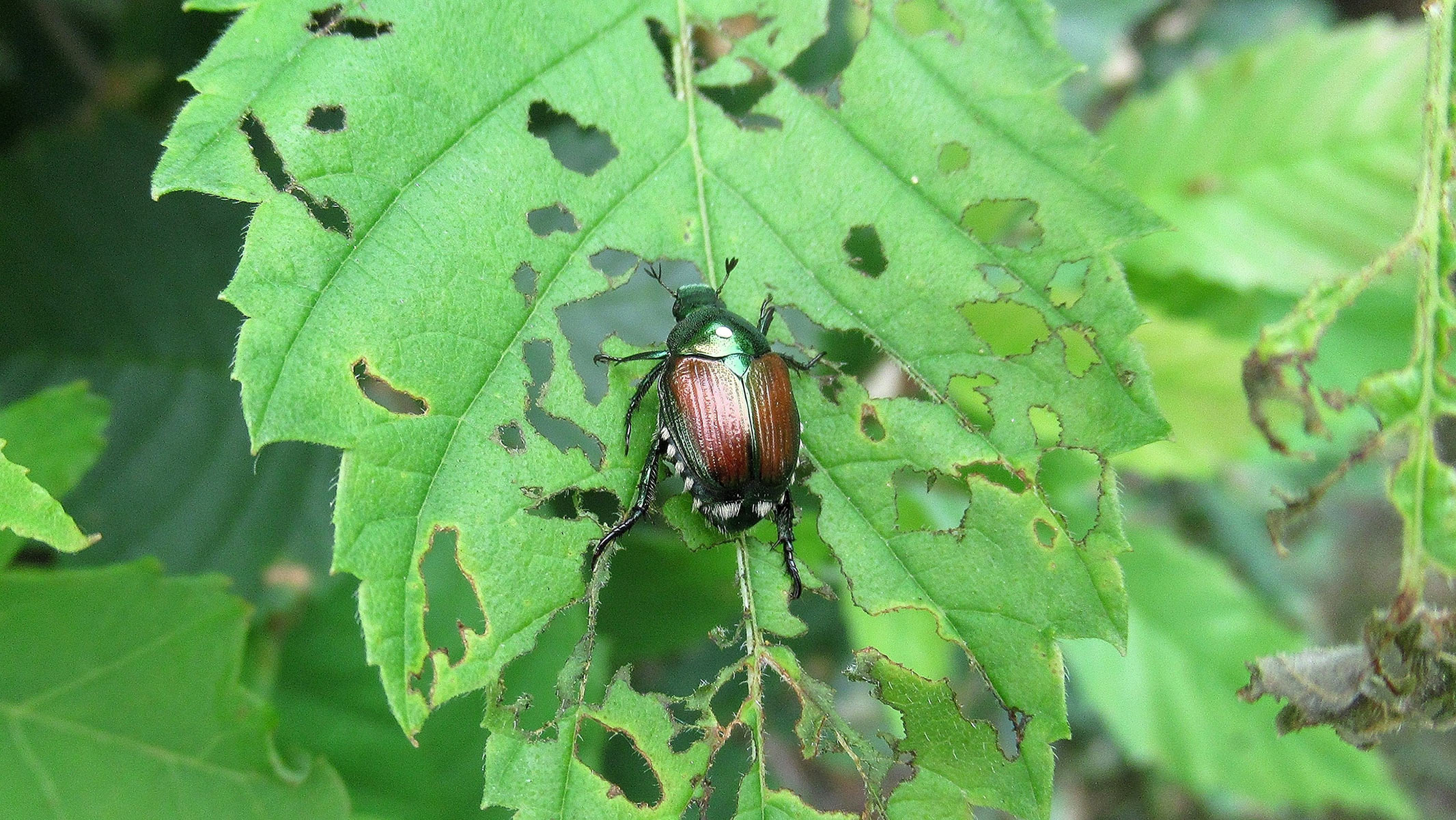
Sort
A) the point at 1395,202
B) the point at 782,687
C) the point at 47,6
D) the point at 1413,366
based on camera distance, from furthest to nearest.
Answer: the point at 47,6, the point at 1395,202, the point at 782,687, the point at 1413,366

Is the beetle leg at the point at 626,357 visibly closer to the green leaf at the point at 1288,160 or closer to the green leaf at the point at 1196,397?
the green leaf at the point at 1196,397

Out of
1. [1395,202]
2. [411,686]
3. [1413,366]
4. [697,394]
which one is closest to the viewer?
[411,686]

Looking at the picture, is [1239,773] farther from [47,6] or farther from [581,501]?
[47,6]

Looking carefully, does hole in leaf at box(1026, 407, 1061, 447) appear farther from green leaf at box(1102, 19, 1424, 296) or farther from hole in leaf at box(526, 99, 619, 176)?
green leaf at box(1102, 19, 1424, 296)

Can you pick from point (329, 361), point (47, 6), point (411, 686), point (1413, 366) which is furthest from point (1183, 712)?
point (47, 6)

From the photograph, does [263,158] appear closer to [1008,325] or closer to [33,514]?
[33,514]

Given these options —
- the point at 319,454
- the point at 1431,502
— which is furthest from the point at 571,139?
the point at 1431,502
